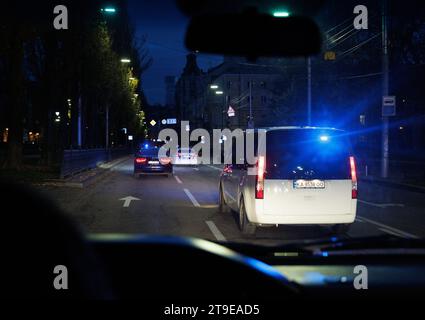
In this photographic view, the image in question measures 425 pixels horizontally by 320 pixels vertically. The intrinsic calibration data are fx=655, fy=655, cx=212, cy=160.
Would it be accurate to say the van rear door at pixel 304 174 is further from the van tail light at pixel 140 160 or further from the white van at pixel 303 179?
the van tail light at pixel 140 160

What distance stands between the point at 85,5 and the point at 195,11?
26.1 metres

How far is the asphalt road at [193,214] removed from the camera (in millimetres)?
11977

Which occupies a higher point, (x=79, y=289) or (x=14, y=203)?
(x=14, y=203)

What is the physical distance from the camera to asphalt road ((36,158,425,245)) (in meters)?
12.0

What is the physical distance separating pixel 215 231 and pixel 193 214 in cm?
289

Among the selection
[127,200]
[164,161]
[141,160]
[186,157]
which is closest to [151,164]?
[141,160]

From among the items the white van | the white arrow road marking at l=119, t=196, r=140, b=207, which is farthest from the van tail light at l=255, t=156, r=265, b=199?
the white arrow road marking at l=119, t=196, r=140, b=207

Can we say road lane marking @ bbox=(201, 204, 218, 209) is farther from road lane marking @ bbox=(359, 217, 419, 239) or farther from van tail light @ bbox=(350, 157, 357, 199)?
van tail light @ bbox=(350, 157, 357, 199)

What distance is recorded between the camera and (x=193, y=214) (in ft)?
49.2

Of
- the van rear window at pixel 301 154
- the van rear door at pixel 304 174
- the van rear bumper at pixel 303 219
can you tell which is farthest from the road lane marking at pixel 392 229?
the van rear window at pixel 301 154

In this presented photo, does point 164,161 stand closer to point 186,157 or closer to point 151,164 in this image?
point 151,164

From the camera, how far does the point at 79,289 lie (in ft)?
8.45
